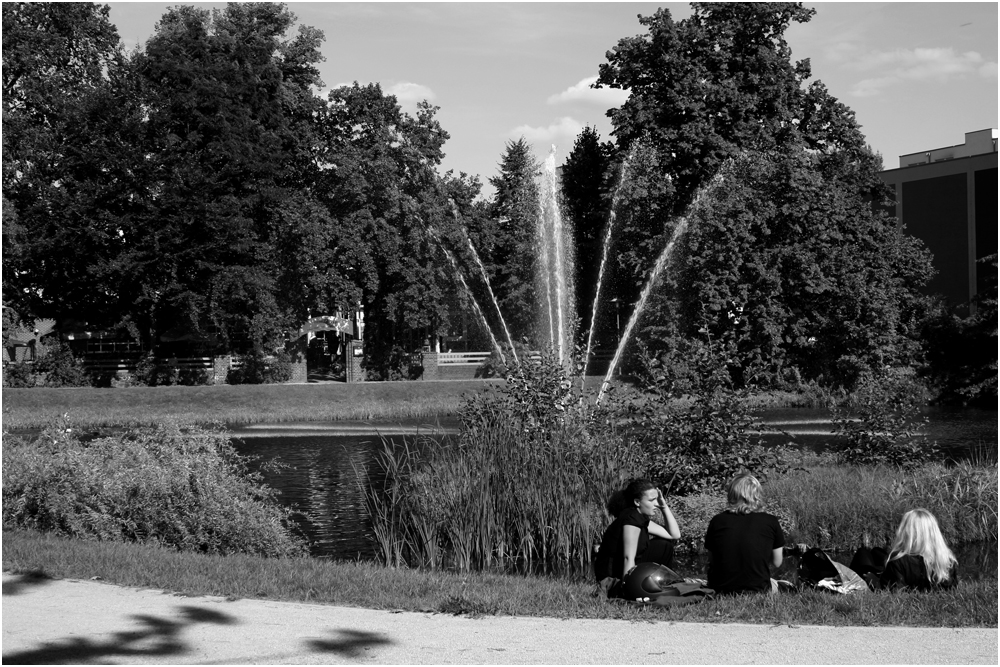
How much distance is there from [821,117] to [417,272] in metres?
19.5

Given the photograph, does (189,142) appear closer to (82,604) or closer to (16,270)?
(16,270)

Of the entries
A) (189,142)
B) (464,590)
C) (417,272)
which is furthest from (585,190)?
(464,590)

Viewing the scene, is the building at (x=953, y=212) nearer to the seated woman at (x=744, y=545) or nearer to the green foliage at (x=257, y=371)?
the green foliage at (x=257, y=371)

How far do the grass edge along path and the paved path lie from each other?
232mm

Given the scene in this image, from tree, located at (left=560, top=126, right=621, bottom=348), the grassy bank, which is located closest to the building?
tree, located at (left=560, top=126, right=621, bottom=348)

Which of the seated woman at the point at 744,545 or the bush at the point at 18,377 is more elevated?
the bush at the point at 18,377

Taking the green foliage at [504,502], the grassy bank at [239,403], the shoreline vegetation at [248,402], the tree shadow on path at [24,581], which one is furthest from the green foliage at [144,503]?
the grassy bank at [239,403]

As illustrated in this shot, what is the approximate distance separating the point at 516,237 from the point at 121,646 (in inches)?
1961

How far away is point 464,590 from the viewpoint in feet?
29.4

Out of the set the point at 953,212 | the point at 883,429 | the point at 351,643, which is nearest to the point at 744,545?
the point at 351,643

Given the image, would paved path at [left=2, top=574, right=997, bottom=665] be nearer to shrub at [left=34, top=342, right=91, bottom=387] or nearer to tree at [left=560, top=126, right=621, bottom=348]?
shrub at [left=34, top=342, right=91, bottom=387]

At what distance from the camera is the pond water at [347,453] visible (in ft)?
43.1

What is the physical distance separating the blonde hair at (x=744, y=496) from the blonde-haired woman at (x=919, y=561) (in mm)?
1396

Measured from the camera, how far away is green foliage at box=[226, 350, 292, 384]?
47.6 meters
